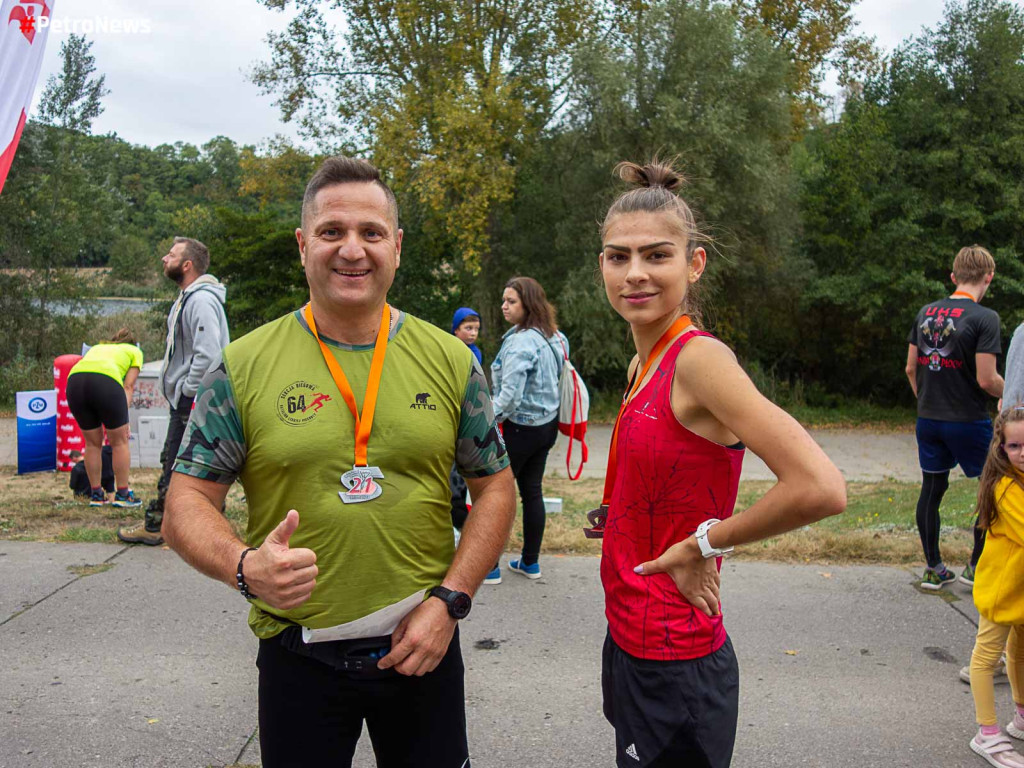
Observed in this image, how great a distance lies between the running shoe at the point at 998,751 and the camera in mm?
3416

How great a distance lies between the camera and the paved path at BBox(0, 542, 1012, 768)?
3568 mm

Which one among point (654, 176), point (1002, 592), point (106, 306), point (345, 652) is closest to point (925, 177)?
point (1002, 592)

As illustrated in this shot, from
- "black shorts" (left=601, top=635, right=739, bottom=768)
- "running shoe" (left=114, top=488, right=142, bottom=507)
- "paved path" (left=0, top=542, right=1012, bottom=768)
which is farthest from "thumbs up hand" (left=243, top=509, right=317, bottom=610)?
"running shoe" (left=114, top=488, right=142, bottom=507)

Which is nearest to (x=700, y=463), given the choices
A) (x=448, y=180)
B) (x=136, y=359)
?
(x=136, y=359)

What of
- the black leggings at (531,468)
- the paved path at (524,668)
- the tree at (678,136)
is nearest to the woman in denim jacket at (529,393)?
the black leggings at (531,468)

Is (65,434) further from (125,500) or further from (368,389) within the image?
(368,389)

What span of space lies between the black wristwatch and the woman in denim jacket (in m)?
3.50

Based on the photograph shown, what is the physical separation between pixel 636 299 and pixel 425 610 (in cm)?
90

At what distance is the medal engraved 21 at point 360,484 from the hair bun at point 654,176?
3.30ft

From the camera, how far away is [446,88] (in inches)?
650

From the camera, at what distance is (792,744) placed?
11.9 ft

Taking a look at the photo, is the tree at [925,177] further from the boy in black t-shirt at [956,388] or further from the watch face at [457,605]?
the watch face at [457,605]

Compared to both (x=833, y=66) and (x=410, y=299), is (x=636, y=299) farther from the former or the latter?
(x=833, y=66)

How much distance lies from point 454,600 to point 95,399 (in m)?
6.29
